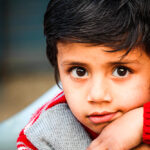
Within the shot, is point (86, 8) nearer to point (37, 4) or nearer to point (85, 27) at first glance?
point (85, 27)

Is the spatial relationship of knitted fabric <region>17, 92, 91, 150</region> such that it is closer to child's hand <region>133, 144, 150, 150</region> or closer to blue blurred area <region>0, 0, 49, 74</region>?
child's hand <region>133, 144, 150, 150</region>

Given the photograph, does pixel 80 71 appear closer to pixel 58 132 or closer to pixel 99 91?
pixel 99 91

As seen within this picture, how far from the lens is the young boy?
84cm

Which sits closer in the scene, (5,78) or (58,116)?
(58,116)

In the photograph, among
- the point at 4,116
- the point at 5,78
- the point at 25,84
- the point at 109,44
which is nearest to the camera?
the point at 109,44

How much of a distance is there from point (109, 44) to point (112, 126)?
0.66 ft

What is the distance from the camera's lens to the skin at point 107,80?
844 millimetres

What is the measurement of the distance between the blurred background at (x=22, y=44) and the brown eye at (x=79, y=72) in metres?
2.68

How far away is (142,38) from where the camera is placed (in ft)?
2.80

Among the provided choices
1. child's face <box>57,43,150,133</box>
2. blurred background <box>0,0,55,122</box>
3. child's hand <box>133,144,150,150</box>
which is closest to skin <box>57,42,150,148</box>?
child's face <box>57,43,150,133</box>

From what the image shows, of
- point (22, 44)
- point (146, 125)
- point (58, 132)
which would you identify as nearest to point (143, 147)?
point (146, 125)

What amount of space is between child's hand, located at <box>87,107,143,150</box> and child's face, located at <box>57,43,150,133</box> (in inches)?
1.2

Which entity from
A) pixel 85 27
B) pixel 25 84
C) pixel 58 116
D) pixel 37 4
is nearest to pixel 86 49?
pixel 85 27

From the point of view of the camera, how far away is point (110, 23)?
844 millimetres
